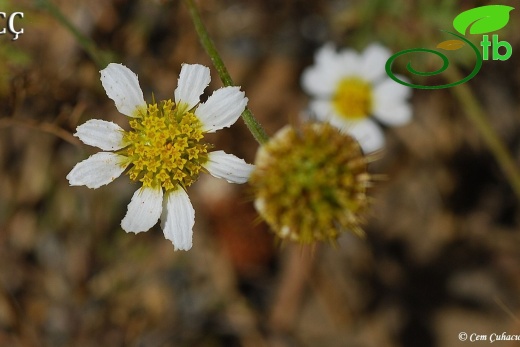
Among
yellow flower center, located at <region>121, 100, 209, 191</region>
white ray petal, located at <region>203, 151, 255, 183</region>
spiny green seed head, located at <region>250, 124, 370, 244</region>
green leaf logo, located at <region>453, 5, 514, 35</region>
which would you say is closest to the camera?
spiny green seed head, located at <region>250, 124, 370, 244</region>

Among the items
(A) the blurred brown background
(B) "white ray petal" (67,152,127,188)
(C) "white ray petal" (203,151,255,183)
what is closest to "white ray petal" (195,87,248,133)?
(C) "white ray petal" (203,151,255,183)

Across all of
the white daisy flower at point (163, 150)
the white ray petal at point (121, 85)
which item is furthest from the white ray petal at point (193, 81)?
the white ray petal at point (121, 85)

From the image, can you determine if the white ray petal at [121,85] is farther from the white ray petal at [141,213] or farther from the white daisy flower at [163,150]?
the white ray petal at [141,213]

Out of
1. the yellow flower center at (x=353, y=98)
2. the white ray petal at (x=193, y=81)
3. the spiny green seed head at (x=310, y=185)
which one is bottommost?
the spiny green seed head at (x=310, y=185)

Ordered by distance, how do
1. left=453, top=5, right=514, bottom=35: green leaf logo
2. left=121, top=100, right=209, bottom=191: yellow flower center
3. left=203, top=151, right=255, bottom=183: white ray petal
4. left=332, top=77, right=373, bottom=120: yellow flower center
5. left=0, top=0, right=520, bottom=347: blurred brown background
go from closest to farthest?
left=203, top=151, right=255, bottom=183: white ray petal
left=121, top=100, right=209, bottom=191: yellow flower center
left=453, top=5, right=514, bottom=35: green leaf logo
left=332, top=77, right=373, bottom=120: yellow flower center
left=0, top=0, right=520, bottom=347: blurred brown background

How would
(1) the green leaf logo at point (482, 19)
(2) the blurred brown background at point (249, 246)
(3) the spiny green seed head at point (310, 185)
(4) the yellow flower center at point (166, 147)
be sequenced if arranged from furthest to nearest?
1. (2) the blurred brown background at point (249, 246)
2. (1) the green leaf logo at point (482, 19)
3. (4) the yellow flower center at point (166, 147)
4. (3) the spiny green seed head at point (310, 185)

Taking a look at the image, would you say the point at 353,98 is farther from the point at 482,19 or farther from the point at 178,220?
the point at 178,220

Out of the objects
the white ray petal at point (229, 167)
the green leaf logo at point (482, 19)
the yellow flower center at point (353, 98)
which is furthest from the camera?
the yellow flower center at point (353, 98)

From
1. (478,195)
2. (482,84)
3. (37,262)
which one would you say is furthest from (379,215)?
(37,262)

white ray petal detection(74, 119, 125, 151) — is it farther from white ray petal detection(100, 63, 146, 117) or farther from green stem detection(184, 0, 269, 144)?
green stem detection(184, 0, 269, 144)

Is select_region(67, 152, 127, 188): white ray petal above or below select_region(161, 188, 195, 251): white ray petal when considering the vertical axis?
above
